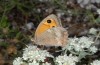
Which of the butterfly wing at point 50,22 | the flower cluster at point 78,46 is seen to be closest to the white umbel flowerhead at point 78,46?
the flower cluster at point 78,46

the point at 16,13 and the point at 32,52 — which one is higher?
the point at 16,13

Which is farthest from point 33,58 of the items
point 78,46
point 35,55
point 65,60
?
point 78,46

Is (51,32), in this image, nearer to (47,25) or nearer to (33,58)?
(47,25)

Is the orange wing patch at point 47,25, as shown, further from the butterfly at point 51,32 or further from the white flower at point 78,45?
the white flower at point 78,45

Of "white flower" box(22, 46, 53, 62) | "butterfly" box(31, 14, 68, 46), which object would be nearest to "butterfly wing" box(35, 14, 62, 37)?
"butterfly" box(31, 14, 68, 46)

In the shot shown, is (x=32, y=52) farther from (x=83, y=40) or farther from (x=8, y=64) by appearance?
(x=8, y=64)

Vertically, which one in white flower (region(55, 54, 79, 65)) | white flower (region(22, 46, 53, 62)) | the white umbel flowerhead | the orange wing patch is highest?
the orange wing patch

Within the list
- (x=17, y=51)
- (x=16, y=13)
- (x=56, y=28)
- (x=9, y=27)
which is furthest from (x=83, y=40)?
(x=16, y=13)

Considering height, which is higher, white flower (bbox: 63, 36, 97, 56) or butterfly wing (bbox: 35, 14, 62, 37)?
butterfly wing (bbox: 35, 14, 62, 37)

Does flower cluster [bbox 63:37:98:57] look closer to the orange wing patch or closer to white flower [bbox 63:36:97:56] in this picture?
white flower [bbox 63:36:97:56]
